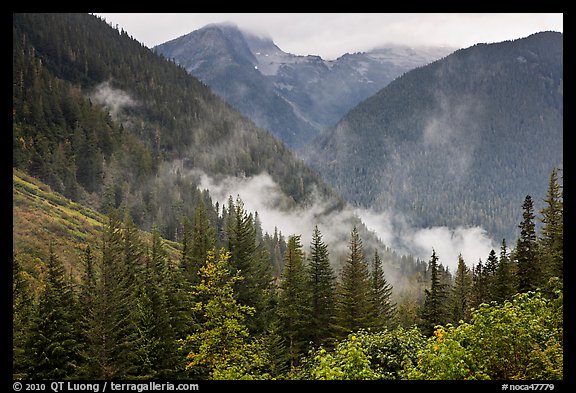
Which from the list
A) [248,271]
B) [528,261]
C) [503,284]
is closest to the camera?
[528,261]

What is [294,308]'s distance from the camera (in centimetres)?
4272

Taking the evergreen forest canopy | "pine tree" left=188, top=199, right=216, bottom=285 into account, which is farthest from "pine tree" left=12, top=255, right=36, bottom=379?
"pine tree" left=188, top=199, right=216, bottom=285

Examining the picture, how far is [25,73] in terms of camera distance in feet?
523

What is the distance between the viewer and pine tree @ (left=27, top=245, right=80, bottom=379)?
92.6 feet

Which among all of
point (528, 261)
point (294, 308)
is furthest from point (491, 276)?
point (294, 308)

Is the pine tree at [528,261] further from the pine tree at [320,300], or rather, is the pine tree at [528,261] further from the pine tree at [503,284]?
the pine tree at [320,300]

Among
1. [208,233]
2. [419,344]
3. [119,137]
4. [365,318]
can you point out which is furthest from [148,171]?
[419,344]

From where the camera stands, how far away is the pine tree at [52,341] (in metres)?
28.2

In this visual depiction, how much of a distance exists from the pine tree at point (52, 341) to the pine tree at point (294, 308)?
60.3 feet

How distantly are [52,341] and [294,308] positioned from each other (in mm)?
20582

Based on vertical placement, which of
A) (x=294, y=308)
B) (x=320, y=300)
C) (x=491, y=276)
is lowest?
(x=294, y=308)

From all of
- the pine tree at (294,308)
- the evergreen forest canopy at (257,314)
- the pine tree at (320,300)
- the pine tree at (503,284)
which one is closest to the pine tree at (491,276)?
the evergreen forest canopy at (257,314)

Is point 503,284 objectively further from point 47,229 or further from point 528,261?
point 47,229

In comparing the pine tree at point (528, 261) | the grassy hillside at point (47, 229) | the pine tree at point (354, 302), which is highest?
the grassy hillside at point (47, 229)
